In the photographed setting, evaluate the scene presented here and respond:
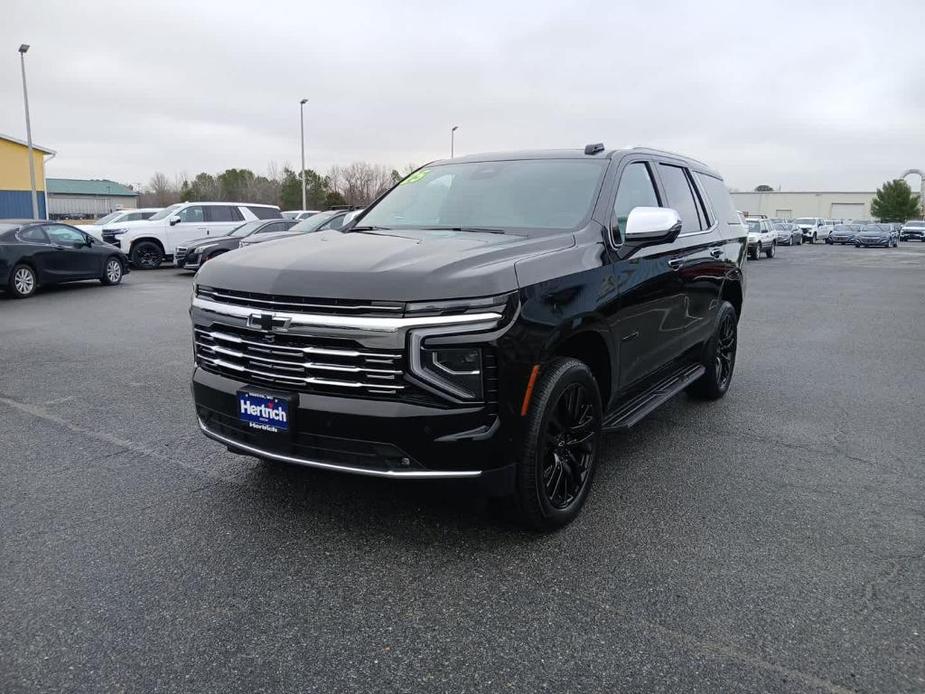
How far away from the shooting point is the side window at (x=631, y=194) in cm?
423

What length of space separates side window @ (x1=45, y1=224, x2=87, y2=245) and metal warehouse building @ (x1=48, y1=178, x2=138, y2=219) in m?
94.3

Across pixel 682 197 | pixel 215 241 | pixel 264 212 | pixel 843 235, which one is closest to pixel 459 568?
pixel 682 197

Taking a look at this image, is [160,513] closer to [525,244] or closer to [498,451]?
[498,451]

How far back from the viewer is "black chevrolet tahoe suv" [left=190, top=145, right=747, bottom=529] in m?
3.10

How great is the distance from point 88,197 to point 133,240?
102m

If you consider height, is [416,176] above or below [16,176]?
below

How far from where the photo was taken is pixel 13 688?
2.46 m

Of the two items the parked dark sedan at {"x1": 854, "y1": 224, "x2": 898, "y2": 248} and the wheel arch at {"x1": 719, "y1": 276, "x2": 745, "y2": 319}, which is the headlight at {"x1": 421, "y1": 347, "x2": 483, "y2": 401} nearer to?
the wheel arch at {"x1": 719, "y1": 276, "x2": 745, "y2": 319}

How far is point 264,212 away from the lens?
23344mm

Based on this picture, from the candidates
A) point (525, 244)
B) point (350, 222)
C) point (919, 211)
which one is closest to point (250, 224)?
point (350, 222)

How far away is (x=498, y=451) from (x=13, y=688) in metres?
1.95

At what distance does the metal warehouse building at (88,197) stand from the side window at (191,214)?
88158mm

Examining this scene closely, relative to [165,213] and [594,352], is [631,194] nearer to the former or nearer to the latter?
[594,352]

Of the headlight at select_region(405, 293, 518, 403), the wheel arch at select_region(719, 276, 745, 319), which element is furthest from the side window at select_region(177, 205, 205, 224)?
the headlight at select_region(405, 293, 518, 403)
